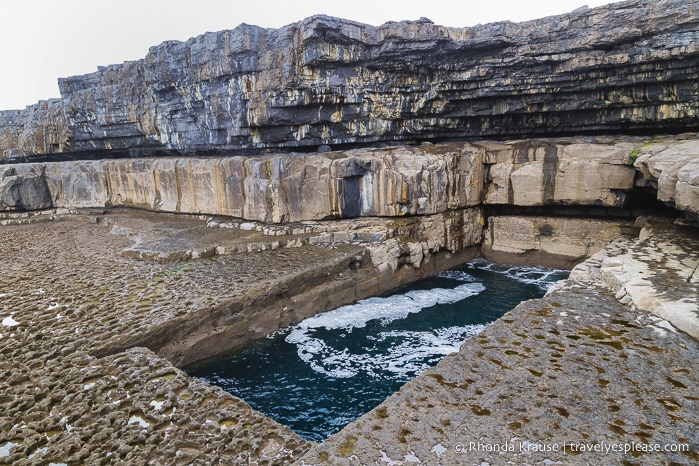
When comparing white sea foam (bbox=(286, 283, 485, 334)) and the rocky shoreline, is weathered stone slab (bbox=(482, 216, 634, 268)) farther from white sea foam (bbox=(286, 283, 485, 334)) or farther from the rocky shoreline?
white sea foam (bbox=(286, 283, 485, 334))

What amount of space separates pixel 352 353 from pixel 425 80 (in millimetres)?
10314

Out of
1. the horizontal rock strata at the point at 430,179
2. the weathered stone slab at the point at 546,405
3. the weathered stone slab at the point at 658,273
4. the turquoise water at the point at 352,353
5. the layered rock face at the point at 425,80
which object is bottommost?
the turquoise water at the point at 352,353

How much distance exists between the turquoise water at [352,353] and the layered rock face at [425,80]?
6405 mm

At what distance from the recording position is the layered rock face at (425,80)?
40.2ft

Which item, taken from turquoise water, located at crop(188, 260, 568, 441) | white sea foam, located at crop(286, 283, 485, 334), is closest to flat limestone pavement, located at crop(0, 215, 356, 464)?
white sea foam, located at crop(286, 283, 485, 334)

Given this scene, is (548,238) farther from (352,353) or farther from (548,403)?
(548,403)

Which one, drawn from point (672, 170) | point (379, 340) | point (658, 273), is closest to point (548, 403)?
point (658, 273)

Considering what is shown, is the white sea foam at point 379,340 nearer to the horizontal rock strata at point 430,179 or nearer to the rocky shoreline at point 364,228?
the rocky shoreline at point 364,228

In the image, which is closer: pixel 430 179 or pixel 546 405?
pixel 546 405

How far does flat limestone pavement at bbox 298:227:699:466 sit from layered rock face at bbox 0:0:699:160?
9.64m

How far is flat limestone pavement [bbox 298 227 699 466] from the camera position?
360 centimetres

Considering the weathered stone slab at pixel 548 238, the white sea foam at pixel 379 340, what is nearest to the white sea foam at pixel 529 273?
the weathered stone slab at pixel 548 238

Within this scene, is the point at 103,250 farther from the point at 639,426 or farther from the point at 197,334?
the point at 639,426

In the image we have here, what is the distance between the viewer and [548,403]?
13.7ft
